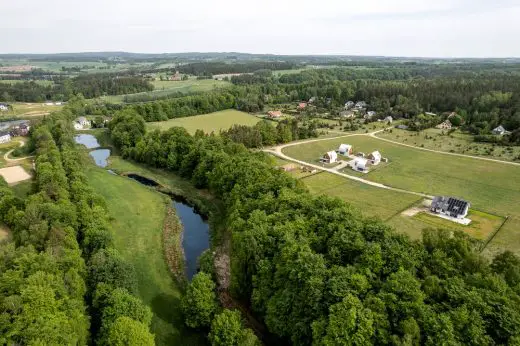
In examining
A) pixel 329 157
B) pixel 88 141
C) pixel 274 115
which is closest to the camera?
pixel 329 157

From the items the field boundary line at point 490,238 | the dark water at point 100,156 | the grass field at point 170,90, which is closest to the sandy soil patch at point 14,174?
the dark water at point 100,156

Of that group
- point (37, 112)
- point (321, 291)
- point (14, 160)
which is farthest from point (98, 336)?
point (37, 112)

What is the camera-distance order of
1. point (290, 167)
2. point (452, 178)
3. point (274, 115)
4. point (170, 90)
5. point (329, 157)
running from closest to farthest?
1. point (452, 178)
2. point (290, 167)
3. point (329, 157)
4. point (274, 115)
5. point (170, 90)

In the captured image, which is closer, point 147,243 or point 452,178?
point 147,243

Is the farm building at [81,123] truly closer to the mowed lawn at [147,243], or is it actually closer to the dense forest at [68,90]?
the mowed lawn at [147,243]

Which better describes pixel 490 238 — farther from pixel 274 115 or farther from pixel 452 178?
pixel 274 115

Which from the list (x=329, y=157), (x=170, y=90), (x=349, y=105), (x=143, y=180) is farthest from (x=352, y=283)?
(x=170, y=90)

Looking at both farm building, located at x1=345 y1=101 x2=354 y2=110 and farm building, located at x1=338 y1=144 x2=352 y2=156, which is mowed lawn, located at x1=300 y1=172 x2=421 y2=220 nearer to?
farm building, located at x1=338 y1=144 x2=352 y2=156
